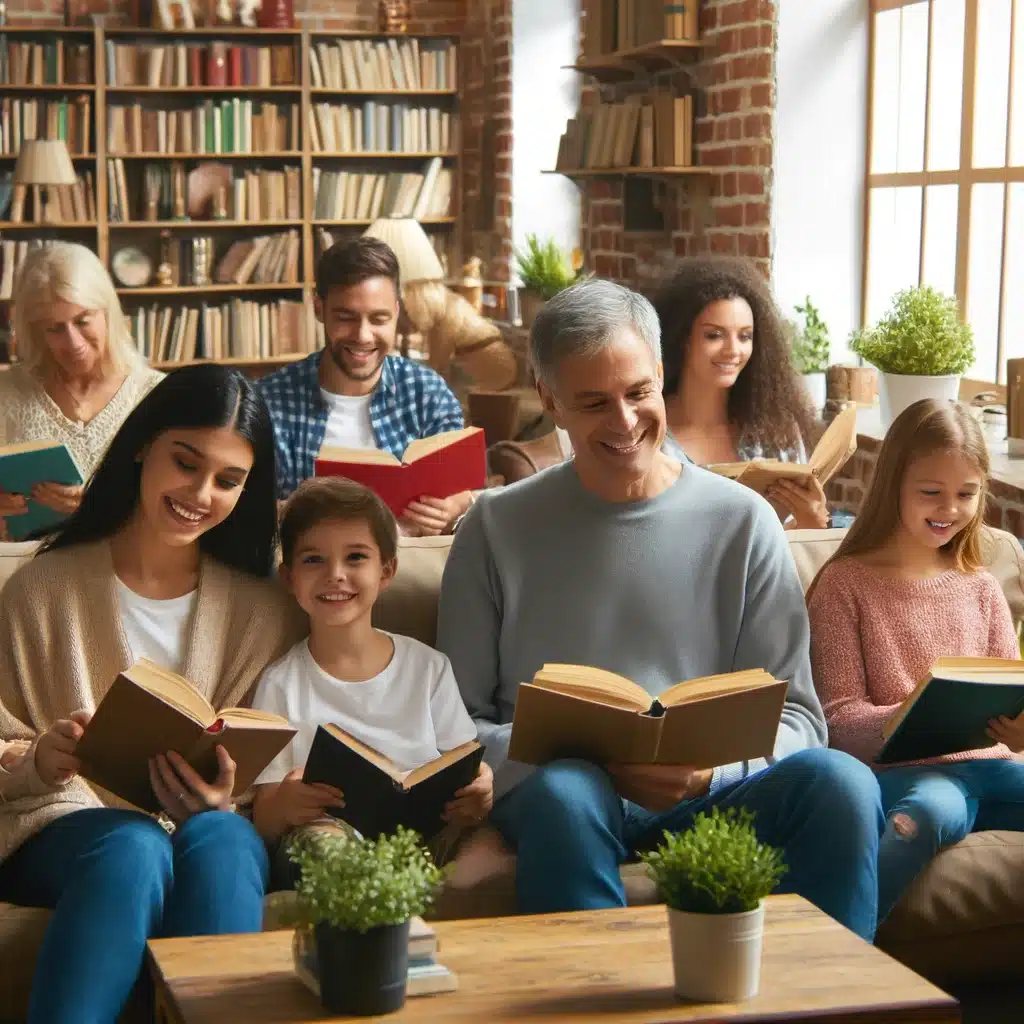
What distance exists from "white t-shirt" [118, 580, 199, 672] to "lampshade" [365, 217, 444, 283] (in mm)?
3854

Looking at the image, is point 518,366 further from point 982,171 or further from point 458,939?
point 458,939

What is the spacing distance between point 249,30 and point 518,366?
212 cm

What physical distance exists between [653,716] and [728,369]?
1.56 metres

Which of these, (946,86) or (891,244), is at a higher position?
(946,86)

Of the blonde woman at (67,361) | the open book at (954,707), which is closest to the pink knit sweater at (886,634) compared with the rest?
the open book at (954,707)

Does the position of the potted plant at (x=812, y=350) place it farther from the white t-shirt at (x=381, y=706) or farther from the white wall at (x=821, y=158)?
the white t-shirt at (x=381, y=706)

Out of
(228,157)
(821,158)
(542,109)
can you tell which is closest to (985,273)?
(821,158)

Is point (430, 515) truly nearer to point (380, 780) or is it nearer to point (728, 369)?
point (728, 369)

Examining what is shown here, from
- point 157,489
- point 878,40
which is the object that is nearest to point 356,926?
point 157,489

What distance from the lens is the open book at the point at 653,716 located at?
80.0 inches

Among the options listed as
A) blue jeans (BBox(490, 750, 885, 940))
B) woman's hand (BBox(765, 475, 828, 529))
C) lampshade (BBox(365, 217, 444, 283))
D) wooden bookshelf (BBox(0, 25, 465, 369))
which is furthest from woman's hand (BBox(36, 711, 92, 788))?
wooden bookshelf (BBox(0, 25, 465, 369))

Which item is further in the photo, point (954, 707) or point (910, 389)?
point (910, 389)

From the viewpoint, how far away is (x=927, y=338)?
4.08 meters

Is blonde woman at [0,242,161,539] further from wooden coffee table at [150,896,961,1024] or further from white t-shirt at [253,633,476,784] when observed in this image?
wooden coffee table at [150,896,961,1024]
